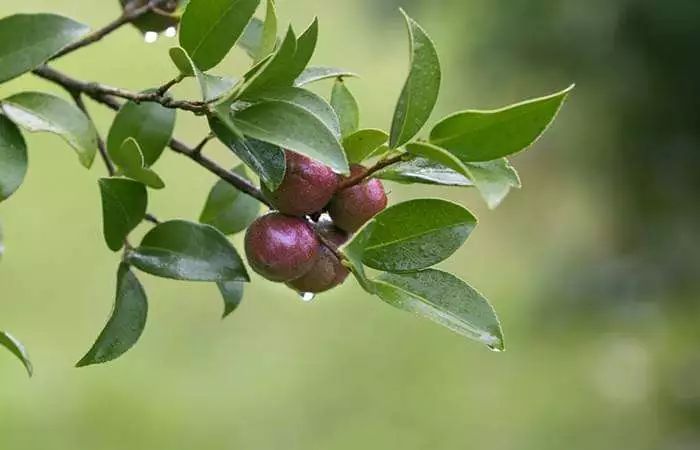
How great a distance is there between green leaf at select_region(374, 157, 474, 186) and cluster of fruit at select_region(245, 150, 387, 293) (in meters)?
0.01

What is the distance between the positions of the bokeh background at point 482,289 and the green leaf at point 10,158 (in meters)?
1.29

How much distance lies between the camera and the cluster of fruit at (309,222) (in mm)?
476

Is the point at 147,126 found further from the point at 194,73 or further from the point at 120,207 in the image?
the point at 194,73

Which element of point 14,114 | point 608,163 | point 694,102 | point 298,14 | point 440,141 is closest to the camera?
point 440,141

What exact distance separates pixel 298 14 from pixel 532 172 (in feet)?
2.87

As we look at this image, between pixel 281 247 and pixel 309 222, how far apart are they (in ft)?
0.09

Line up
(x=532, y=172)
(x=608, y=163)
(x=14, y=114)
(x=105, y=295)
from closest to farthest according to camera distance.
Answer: (x=14, y=114) → (x=608, y=163) → (x=105, y=295) → (x=532, y=172)

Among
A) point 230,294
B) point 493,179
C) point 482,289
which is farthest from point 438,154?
point 482,289

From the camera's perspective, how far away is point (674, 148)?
88.4 inches

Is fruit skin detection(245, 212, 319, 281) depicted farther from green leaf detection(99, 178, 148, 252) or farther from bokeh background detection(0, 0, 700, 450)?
bokeh background detection(0, 0, 700, 450)

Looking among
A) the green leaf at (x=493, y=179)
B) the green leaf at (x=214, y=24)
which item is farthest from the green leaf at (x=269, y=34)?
the green leaf at (x=493, y=179)

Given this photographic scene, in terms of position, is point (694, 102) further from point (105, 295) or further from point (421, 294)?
point (421, 294)

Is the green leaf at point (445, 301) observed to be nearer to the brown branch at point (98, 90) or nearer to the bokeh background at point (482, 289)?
the brown branch at point (98, 90)

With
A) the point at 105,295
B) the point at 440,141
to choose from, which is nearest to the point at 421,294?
the point at 440,141
